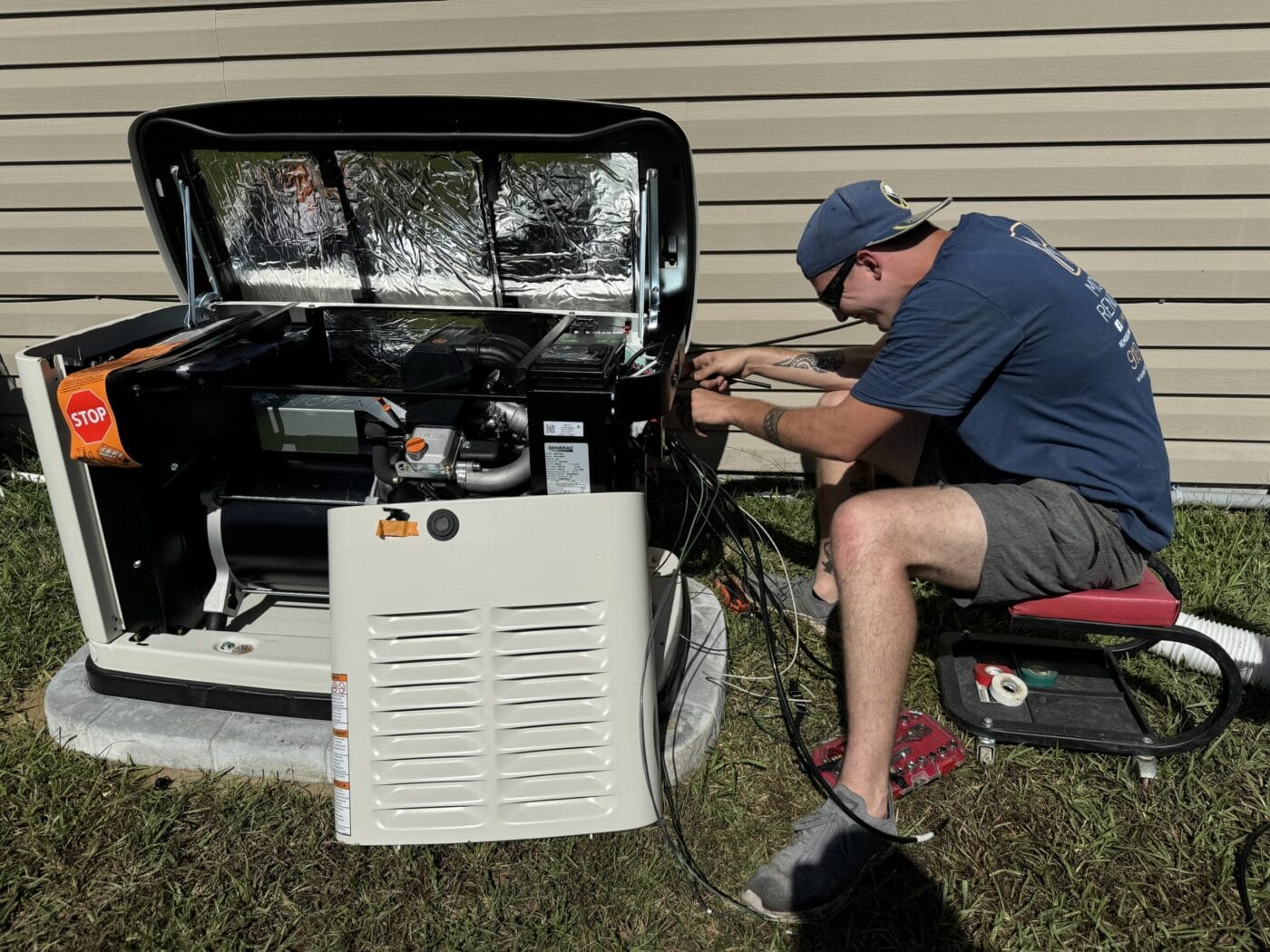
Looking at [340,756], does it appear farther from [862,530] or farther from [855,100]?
[855,100]

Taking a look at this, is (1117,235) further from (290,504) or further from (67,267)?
(67,267)

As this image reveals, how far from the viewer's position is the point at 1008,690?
250 cm

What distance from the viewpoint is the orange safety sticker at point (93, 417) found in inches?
80.5

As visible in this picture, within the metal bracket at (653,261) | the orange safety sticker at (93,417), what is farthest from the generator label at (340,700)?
the metal bracket at (653,261)

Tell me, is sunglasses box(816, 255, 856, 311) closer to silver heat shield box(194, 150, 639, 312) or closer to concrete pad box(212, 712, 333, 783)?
silver heat shield box(194, 150, 639, 312)

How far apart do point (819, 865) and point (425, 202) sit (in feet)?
6.22

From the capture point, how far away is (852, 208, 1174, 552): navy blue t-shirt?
2.02 m

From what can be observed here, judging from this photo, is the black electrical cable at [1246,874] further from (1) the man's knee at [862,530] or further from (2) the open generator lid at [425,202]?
(2) the open generator lid at [425,202]

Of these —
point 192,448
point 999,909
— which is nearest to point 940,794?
point 999,909

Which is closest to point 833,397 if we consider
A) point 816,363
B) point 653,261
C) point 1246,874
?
point 816,363

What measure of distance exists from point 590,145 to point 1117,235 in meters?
2.10

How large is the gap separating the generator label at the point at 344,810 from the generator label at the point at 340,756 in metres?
0.02

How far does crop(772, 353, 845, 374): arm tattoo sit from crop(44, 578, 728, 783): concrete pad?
101 centimetres

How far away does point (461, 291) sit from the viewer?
2.56 m
